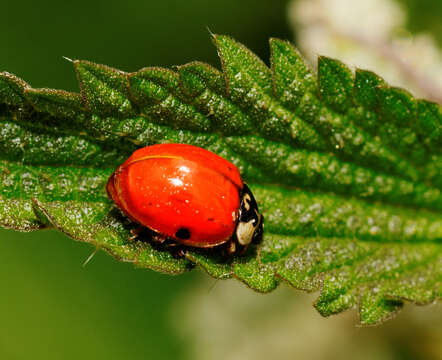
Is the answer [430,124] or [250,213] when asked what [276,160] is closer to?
[250,213]

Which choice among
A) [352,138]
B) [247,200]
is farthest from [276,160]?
[352,138]

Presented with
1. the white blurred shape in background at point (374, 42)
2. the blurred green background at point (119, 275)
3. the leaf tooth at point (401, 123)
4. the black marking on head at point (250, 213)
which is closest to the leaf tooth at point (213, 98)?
the black marking on head at point (250, 213)

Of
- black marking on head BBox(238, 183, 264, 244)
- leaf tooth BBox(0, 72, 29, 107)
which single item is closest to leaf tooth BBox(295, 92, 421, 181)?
black marking on head BBox(238, 183, 264, 244)

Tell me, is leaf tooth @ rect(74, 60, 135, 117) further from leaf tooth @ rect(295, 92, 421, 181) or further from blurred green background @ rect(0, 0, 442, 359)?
blurred green background @ rect(0, 0, 442, 359)

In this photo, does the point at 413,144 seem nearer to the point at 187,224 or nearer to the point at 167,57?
the point at 187,224

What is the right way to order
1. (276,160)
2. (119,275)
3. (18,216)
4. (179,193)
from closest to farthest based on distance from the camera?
(18,216)
(179,193)
(276,160)
(119,275)

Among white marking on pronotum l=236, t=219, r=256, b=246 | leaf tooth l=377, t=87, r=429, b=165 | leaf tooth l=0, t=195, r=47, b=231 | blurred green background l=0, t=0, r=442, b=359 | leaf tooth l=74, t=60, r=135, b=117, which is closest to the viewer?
leaf tooth l=0, t=195, r=47, b=231

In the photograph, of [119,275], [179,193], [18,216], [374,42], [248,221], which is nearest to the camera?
[18,216]
